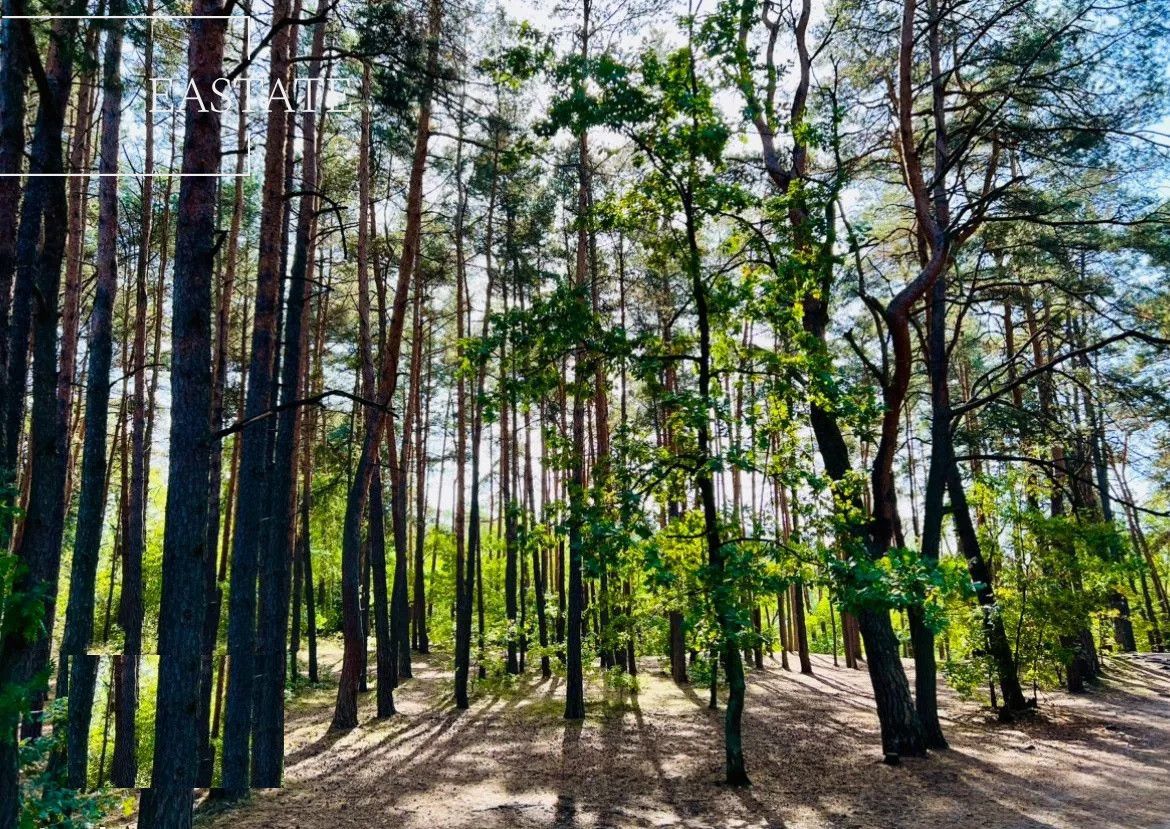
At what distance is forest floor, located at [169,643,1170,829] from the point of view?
739 centimetres

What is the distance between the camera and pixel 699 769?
9500 mm

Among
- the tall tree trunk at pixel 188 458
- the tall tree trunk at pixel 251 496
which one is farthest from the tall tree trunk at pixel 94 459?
the tall tree trunk at pixel 188 458

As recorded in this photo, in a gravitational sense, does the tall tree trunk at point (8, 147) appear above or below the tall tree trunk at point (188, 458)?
above

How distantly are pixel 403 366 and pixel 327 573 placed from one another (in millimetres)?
9933

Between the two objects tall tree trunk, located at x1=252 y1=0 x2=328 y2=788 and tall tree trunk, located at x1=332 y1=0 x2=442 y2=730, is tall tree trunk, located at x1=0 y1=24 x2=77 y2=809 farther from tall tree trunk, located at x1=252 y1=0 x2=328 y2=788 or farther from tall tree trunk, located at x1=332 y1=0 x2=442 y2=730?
tall tree trunk, located at x1=332 y1=0 x2=442 y2=730

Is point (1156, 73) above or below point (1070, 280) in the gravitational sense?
above

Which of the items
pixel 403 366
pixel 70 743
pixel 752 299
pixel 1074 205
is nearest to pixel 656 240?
pixel 752 299

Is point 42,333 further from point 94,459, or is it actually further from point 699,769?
point 699,769

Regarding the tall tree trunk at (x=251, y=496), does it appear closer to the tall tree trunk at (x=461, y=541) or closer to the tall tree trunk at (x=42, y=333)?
the tall tree trunk at (x=42, y=333)

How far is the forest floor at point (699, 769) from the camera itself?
24.2ft

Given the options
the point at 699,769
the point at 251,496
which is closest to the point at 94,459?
the point at 251,496

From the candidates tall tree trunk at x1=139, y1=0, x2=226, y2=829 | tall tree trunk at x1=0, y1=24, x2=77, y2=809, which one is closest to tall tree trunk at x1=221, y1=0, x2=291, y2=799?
tall tree trunk at x1=0, y1=24, x2=77, y2=809

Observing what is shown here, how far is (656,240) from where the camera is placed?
8406mm

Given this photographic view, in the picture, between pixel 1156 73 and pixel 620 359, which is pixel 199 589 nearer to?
pixel 620 359
